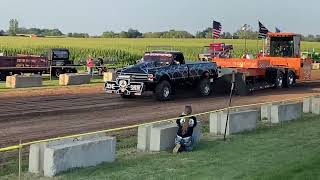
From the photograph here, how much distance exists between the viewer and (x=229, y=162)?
437 inches

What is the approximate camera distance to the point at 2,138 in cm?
1338

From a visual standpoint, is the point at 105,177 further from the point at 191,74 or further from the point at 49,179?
the point at 191,74

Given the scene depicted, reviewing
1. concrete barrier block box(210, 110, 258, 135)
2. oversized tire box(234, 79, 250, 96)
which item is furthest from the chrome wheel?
concrete barrier block box(210, 110, 258, 135)

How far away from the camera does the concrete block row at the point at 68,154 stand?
9.62m

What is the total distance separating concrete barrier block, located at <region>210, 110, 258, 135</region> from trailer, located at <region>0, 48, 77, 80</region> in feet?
63.5

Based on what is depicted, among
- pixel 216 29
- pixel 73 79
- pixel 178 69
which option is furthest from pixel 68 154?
pixel 216 29

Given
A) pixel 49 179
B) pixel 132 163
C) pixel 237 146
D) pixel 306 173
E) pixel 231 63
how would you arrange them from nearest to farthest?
pixel 49 179, pixel 306 173, pixel 132 163, pixel 237 146, pixel 231 63

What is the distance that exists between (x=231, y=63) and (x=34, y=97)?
968 centimetres

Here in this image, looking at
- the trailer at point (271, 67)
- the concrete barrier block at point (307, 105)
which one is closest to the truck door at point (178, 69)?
the trailer at point (271, 67)

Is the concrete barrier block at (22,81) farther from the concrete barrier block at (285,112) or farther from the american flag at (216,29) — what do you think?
the american flag at (216,29)

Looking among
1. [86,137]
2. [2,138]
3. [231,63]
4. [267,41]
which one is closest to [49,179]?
[86,137]

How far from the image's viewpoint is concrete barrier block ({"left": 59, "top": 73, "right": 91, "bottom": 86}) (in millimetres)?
28498

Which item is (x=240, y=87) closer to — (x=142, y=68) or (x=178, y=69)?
(x=178, y=69)

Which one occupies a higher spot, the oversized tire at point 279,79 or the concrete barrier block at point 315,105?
the oversized tire at point 279,79
